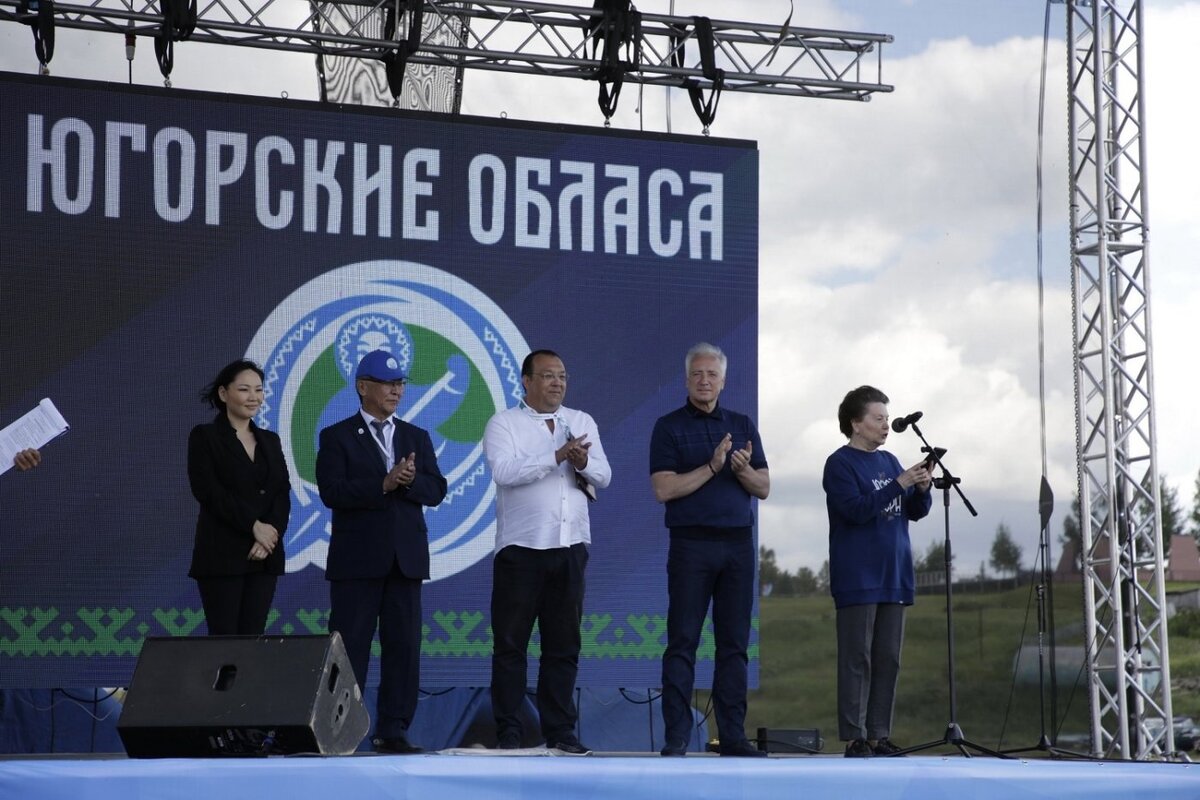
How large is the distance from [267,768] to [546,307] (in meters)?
3.82

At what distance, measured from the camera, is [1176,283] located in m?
8.13

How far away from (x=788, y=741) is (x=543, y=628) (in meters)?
1.35

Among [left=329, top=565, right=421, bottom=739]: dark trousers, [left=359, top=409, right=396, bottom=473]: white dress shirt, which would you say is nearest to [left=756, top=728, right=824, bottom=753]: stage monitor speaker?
[left=329, top=565, right=421, bottom=739]: dark trousers

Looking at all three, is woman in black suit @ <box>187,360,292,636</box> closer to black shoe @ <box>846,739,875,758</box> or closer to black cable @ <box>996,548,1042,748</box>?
black shoe @ <box>846,739,875,758</box>

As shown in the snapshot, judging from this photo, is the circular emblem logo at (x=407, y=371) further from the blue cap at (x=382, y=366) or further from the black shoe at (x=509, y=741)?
the black shoe at (x=509, y=741)

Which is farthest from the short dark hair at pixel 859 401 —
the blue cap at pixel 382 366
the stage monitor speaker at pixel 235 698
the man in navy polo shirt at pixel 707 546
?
the stage monitor speaker at pixel 235 698

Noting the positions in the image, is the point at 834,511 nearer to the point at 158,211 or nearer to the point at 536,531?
the point at 536,531

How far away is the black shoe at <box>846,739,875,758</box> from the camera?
464 cm

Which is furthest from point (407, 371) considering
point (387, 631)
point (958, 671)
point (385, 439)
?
point (958, 671)

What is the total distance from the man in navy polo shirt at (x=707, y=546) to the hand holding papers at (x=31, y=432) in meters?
1.83

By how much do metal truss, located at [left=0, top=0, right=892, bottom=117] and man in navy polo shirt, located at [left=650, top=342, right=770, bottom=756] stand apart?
218 cm

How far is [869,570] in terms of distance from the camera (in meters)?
4.78

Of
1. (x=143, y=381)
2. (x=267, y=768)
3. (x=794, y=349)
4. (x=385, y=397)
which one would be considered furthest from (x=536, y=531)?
(x=794, y=349)

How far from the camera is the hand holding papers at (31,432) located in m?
4.37
